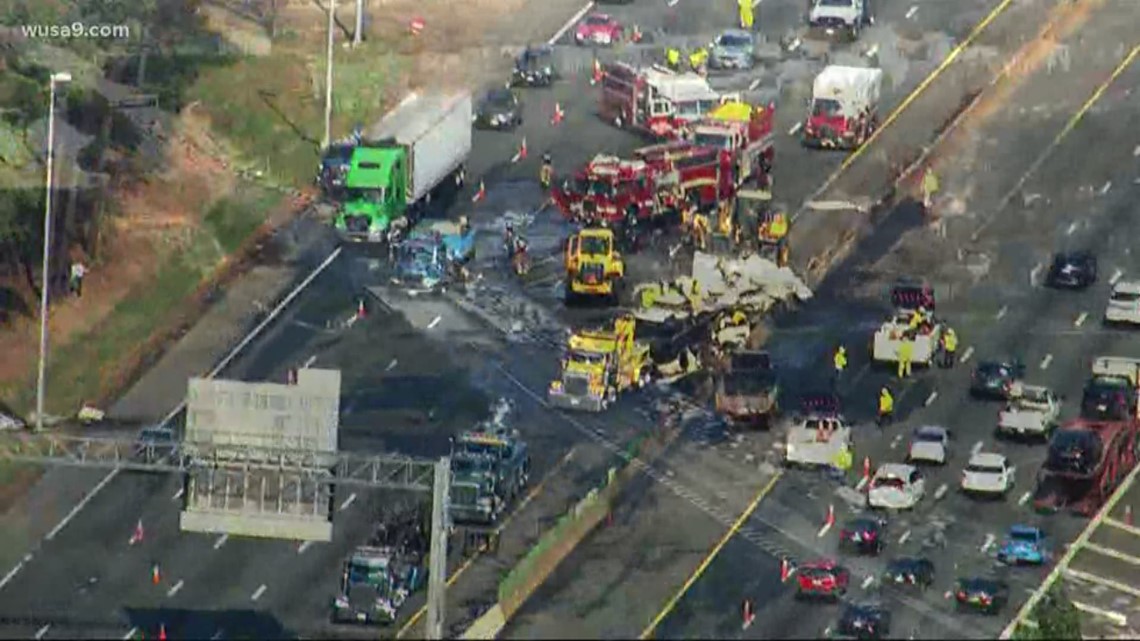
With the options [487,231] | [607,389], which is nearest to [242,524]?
[607,389]

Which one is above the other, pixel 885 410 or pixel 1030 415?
pixel 1030 415

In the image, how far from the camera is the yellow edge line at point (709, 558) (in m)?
149

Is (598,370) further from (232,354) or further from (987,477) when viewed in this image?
(987,477)

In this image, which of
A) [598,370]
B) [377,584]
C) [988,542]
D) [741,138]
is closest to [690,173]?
[741,138]

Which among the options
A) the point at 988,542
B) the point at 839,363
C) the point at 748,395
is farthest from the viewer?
the point at 839,363

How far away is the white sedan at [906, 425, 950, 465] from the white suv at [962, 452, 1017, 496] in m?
2.15

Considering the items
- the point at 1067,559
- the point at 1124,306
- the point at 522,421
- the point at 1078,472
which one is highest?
the point at 1124,306

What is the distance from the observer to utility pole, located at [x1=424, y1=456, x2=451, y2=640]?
146 metres

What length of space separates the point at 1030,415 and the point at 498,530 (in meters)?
22.1

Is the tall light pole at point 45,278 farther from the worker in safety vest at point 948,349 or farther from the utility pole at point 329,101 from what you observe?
the worker in safety vest at point 948,349

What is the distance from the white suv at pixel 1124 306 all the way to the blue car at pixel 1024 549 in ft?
79.2

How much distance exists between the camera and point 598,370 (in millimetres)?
170000

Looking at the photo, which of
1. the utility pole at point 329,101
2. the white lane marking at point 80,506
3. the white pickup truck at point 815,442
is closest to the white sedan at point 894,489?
the white pickup truck at point 815,442

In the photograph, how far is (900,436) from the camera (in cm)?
16900
